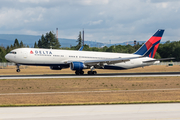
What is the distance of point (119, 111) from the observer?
17000 millimetres

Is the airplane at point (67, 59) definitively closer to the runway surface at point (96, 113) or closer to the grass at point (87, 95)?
the grass at point (87, 95)

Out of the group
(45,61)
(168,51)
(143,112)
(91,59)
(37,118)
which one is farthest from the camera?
(168,51)

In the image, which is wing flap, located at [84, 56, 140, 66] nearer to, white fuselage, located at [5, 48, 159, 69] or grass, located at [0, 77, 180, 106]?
white fuselage, located at [5, 48, 159, 69]

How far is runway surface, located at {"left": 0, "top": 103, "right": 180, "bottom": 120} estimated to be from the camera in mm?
15078

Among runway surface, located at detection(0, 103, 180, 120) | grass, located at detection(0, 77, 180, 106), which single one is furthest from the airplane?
runway surface, located at detection(0, 103, 180, 120)

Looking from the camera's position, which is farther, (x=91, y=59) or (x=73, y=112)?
(x=91, y=59)

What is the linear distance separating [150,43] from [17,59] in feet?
95.1

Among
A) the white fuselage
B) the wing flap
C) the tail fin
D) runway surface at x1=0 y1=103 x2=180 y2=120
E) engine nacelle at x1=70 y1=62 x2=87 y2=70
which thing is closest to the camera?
runway surface at x1=0 y1=103 x2=180 y2=120

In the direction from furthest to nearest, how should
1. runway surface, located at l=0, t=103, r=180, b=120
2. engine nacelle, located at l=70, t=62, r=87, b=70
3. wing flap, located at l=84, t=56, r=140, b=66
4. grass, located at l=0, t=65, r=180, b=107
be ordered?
wing flap, located at l=84, t=56, r=140, b=66 < engine nacelle, located at l=70, t=62, r=87, b=70 < grass, located at l=0, t=65, r=180, b=107 < runway surface, located at l=0, t=103, r=180, b=120

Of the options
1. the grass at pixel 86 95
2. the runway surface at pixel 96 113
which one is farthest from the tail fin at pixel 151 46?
the runway surface at pixel 96 113

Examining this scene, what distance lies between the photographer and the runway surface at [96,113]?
15.1 metres

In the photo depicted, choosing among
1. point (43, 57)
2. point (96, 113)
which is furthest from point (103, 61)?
point (96, 113)

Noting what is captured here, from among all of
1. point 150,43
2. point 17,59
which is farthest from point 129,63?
point 17,59

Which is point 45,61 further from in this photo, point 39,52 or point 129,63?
point 129,63
